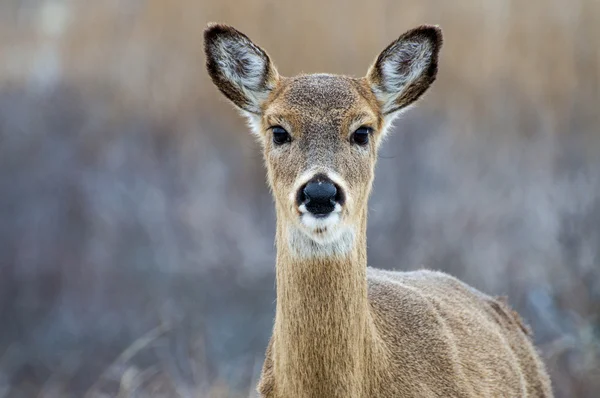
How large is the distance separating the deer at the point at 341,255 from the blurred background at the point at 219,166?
17.6ft

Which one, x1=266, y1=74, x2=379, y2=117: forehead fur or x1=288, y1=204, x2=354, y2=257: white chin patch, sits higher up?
x1=266, y1=74, x2=379, y2=117: forehead fur

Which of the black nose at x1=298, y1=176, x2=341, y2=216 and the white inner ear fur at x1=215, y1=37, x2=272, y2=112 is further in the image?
the white inner ear fur at x1=215, y1=37, x2=272, y2=112

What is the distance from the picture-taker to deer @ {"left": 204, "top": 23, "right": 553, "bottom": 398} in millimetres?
6734

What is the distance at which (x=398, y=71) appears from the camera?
25.2 feet

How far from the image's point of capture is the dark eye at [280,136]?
7.14 metres

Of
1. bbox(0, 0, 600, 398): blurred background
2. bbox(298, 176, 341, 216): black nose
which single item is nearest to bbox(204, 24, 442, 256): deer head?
bbox(298, 176, 341, 216): black nose

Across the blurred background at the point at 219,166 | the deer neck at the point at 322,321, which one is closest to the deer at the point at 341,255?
the deer neck at the point at 322,321

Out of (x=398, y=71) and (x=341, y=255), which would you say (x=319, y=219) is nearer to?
(x=341, y=255)

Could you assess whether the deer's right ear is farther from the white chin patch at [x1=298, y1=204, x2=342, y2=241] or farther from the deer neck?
the white chin patch at [x1=298, y1=204, x2=342, y2=241]

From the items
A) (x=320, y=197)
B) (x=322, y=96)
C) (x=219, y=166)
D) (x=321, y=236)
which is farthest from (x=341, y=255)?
(x=219, y=166)

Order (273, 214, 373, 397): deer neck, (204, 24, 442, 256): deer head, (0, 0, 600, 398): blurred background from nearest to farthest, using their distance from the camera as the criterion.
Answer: (204, 24, 442, 256): deer head < (273, 214, 373, 397): deer neck < (0, 0, 600, 398): blurred background

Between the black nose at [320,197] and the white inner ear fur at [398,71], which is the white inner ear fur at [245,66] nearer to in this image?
the white inner ear fur at [398,71]

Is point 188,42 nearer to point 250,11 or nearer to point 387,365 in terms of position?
point 250,11

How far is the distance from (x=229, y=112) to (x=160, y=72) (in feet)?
3.63
